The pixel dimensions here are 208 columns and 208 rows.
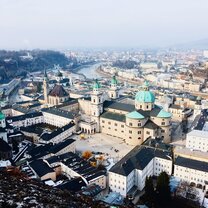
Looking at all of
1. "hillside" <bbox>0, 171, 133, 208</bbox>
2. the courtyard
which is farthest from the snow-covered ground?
"hillside" <bbox>0, 171, 133, 208</bbox>

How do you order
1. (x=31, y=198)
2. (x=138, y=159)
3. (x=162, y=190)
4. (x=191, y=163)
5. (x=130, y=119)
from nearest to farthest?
(x=31, y=198) → (x=162, y=190) → (x=191, y=163) → (x=138, y=159) → (x=130, y=119)

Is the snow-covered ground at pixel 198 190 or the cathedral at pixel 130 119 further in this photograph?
the cathedral at pixel 130 119

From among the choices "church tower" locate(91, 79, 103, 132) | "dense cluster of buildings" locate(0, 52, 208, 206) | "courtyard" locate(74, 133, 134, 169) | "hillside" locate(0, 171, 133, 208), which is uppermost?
"hillside" locate(0, 171, 133, 208)

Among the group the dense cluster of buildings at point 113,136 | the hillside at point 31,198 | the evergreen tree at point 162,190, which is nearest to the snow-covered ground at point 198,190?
the dense cluster of buildings at point 113,136

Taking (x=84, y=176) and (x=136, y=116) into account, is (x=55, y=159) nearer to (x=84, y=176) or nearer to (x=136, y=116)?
(x=84, y=176)

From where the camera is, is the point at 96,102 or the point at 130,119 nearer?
the point at 130,119

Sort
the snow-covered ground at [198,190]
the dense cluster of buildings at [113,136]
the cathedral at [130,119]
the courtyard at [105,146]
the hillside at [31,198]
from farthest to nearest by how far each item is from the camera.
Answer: the cathedral at [130,119] < the courtyard at [105,146] < the dense cluster of buildings at [113,136] < the snow-covered ground at [198,190] < the hillside at [31,198]

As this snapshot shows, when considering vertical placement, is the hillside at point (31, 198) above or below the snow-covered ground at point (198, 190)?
above

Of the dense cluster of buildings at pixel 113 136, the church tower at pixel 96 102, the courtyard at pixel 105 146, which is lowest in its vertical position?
the courtyard at pixel 105 146

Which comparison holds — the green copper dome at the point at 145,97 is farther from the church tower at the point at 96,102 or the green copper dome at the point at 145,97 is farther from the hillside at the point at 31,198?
the hillside at the point at 31,198

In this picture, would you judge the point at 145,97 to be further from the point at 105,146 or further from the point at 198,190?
the point at 198,190

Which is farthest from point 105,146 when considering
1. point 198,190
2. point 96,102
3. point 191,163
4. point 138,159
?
point 198,190

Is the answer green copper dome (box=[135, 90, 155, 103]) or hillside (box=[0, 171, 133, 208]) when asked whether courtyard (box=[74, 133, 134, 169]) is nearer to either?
green copper dome (box=[135, 90, 155, 103])
